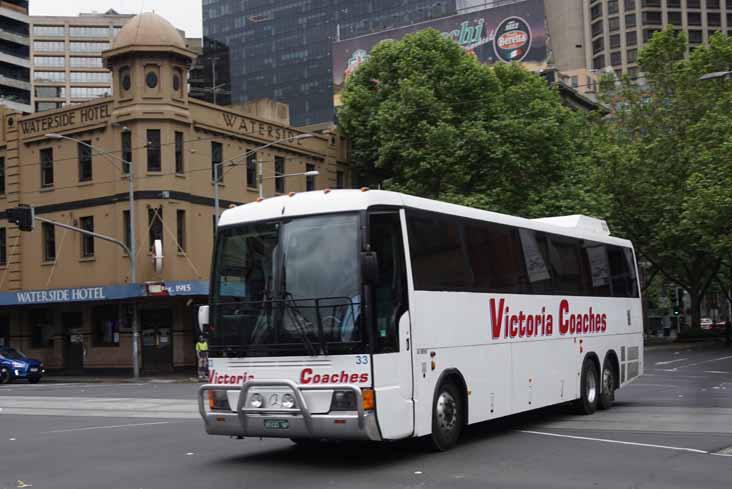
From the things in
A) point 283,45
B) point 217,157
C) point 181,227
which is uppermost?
point 283,45

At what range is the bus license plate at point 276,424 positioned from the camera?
10.9m

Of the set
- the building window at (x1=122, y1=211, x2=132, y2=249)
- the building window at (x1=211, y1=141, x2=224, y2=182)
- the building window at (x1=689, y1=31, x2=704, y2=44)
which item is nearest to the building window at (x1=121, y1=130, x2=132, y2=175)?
the building window at (x1=122, y1=211, x2=132, y2=249)

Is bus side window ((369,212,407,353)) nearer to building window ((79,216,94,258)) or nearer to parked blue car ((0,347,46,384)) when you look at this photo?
parked blue car ((0,347,46,384))

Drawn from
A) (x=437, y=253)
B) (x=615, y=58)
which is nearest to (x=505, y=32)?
(x=615, y=58)

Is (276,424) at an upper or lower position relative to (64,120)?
lower

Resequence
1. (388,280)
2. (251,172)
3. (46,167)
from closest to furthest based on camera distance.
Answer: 1. (388,280)
2. (46,167)
3. (251,172)

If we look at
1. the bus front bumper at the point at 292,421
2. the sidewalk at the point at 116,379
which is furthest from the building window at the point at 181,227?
the bus front bumper at the point at 292,421

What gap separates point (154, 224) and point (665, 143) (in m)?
25.6

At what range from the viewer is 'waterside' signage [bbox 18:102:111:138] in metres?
41.0

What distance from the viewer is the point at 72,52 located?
14238 cm

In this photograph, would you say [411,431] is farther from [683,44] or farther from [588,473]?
[683,44]

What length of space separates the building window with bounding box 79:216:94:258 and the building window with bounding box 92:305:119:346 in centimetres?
246

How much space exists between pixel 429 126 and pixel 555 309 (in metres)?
27.9

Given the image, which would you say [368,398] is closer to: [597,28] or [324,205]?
[324,205]
